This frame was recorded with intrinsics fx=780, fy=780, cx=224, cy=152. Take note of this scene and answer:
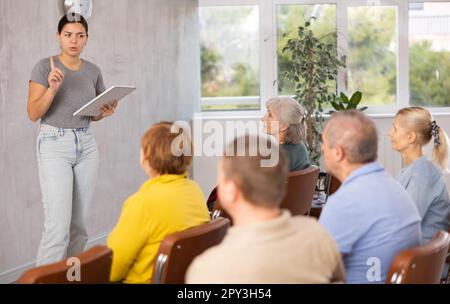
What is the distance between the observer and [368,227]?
93.1 inches

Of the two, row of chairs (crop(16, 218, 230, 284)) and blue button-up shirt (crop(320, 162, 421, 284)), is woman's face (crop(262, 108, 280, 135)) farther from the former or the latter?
blue button-up shirt (crop(320, 162, 421, 284))

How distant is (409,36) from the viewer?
8516 millimetres

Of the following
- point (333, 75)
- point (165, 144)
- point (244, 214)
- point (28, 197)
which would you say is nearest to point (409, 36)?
point (333, 75)

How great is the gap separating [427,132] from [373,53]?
5.17 m

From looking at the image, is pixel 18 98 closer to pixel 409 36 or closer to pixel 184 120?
pixel 184 120

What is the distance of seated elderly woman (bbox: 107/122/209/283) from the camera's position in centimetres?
257

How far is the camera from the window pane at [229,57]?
859cm

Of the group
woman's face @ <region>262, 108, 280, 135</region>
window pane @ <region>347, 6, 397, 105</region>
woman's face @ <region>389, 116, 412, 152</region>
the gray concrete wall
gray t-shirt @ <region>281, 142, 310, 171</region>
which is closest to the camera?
woman's face @ <region>389, 116, 412, 152</region>

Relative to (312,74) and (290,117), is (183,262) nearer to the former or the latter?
(290,117)

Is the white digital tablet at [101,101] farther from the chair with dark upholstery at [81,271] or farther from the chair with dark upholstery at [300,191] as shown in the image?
the chair with dark upholstery at [81,271]

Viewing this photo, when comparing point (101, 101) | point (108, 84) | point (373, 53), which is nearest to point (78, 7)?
point (108, 84)

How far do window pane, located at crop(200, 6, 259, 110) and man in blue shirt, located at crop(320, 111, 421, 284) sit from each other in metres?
6.17

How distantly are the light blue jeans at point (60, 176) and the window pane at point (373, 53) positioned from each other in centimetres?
491

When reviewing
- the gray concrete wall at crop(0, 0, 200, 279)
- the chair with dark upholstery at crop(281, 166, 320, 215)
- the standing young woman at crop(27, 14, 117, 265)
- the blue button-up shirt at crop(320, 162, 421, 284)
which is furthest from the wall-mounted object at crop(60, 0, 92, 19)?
the blue button-up shirt at crop(320, 162, 421, 284)
